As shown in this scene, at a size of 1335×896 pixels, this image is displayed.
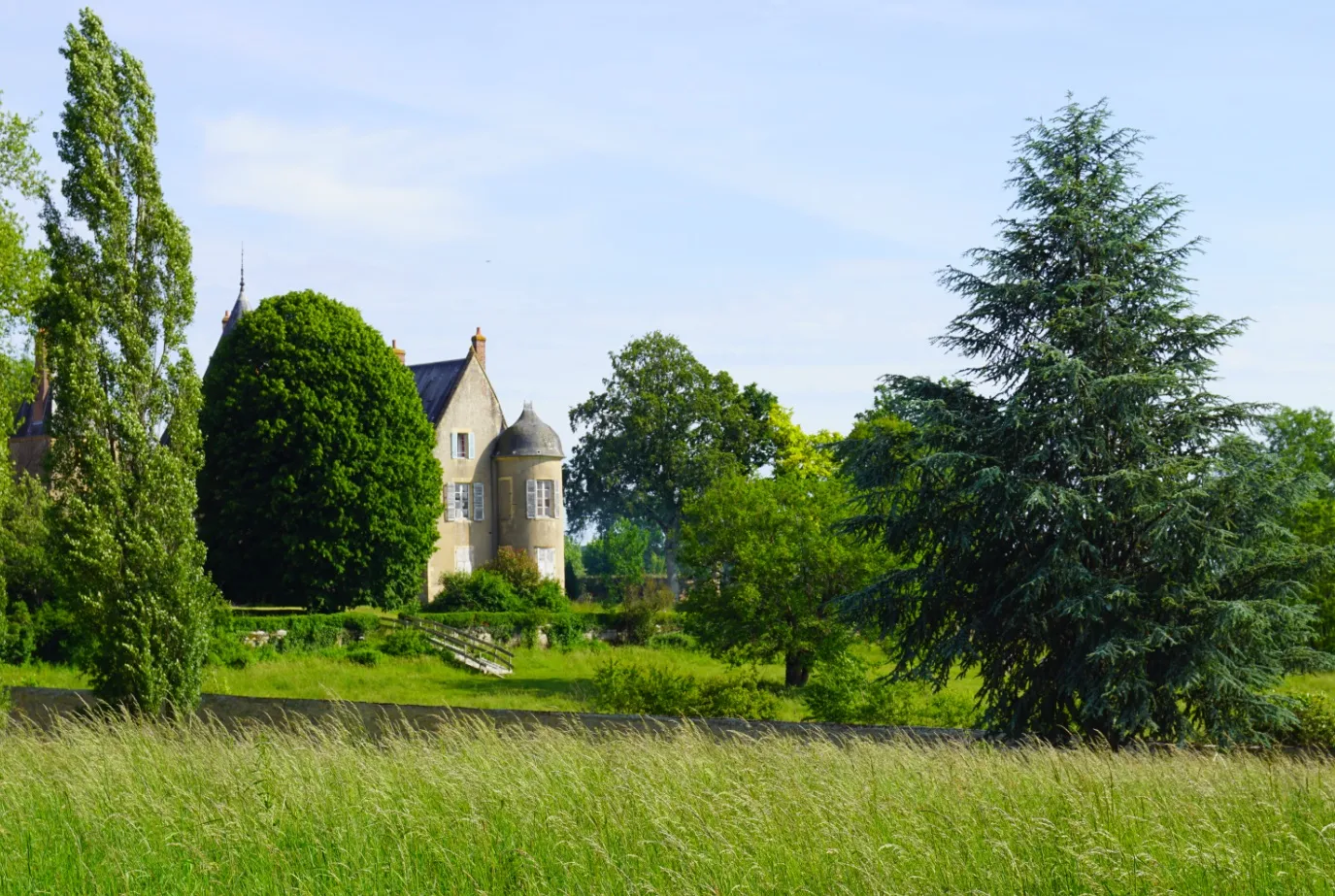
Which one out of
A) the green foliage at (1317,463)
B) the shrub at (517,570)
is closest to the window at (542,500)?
the shrub at (517,570)

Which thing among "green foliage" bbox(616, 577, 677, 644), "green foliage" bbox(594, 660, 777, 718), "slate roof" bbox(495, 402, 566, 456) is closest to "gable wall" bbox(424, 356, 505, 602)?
"slate roof" bbox(495, 402, 566, 456)

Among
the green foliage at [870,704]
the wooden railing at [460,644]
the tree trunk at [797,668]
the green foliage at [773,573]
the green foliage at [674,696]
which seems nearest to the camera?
the green foliage at [870,704]

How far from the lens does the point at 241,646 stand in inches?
1287

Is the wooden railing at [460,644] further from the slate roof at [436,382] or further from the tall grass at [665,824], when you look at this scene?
the tall grass at [665,824]

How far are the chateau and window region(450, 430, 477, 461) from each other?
41 mm

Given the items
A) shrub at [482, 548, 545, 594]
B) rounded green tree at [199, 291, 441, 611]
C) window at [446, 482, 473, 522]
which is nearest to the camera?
rounded green tree at [199, 291, 441, 611]

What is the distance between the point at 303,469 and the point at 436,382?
1545cm

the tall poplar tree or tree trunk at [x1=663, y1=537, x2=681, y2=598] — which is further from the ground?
the tall poplar tree

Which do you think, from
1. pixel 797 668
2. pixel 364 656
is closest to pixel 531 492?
pixel 364 656

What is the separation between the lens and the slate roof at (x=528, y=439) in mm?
52938

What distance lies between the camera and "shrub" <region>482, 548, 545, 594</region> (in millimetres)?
48875

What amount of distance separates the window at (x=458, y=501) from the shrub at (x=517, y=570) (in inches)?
96.2

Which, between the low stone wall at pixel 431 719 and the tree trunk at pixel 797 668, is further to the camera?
the tree trunk at pixel 797 668

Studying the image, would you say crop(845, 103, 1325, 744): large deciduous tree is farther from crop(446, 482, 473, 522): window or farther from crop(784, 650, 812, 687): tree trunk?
crop(446, 482, 473, 522): window
